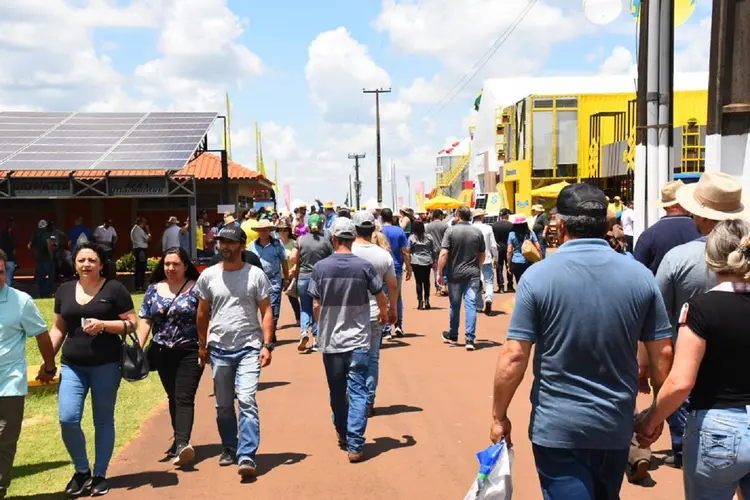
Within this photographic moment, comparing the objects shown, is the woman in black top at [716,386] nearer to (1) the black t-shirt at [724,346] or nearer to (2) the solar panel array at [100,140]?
(1) the black t-shirt at [724,346]

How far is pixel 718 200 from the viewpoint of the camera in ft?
15.7

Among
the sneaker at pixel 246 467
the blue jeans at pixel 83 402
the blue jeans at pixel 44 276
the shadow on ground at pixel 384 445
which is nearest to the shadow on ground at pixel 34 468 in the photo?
the blue jeans at pixel 83 402

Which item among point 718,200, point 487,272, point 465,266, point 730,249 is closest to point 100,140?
point 487,272

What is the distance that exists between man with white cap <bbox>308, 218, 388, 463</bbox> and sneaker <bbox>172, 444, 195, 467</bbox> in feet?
3.87

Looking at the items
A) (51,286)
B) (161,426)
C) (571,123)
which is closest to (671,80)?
(161,426)

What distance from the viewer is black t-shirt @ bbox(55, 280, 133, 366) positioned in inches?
232

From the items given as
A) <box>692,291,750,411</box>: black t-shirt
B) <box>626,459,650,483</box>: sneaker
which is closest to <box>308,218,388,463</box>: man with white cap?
<box>626,459,650,483</box>: sneaker

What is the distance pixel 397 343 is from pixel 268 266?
7.46ft

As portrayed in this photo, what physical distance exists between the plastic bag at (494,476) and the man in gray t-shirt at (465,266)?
25.0 feet

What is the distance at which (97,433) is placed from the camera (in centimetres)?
598

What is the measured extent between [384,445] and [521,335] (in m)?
3.70

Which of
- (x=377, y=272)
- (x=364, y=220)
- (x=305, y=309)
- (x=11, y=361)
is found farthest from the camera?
(x=305, y=309)

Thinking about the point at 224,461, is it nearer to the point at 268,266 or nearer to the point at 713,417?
the point at 713,417

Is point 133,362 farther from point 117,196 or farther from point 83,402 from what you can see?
point 117,196
